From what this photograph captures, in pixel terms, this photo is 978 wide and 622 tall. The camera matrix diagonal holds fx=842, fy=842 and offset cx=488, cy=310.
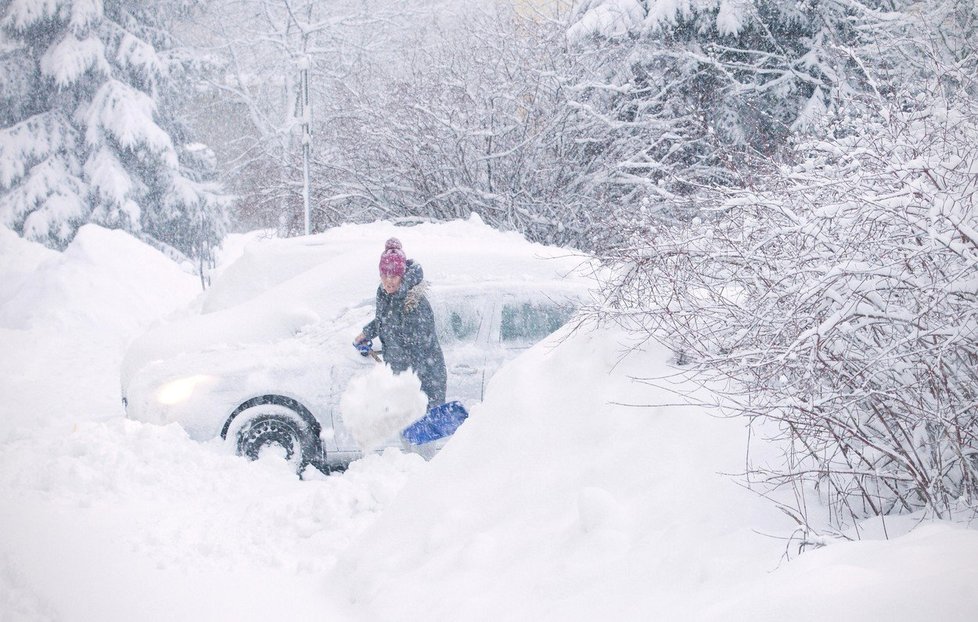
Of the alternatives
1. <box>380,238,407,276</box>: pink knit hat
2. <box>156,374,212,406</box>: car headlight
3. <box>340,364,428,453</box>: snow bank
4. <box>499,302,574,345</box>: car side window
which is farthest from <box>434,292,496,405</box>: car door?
<box>156,374,212,406</box>: car headlight

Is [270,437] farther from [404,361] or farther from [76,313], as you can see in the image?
[76,313]

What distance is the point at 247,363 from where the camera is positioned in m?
6.18

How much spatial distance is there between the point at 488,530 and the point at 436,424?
2.70 m

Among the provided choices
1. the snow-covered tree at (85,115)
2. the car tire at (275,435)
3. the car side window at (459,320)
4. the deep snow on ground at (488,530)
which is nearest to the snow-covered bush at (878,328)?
the deep snow on ground at (488,530)

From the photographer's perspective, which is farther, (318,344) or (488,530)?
(318,344)

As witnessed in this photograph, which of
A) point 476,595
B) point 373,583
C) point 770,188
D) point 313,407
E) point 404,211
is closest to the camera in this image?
point 476,595

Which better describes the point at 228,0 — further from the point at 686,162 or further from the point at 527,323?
the point at 527,323

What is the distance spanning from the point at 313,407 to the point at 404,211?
8095mm

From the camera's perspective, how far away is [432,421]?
616cm

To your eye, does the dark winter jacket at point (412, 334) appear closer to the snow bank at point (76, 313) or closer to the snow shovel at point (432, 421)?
the snow shovel at point (432, 421)

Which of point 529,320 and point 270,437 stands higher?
point 529,320

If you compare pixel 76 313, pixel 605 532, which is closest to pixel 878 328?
pixel 605 532

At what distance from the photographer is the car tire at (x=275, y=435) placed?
6027 millimetres

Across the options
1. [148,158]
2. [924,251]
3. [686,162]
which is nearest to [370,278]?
[924,251]
